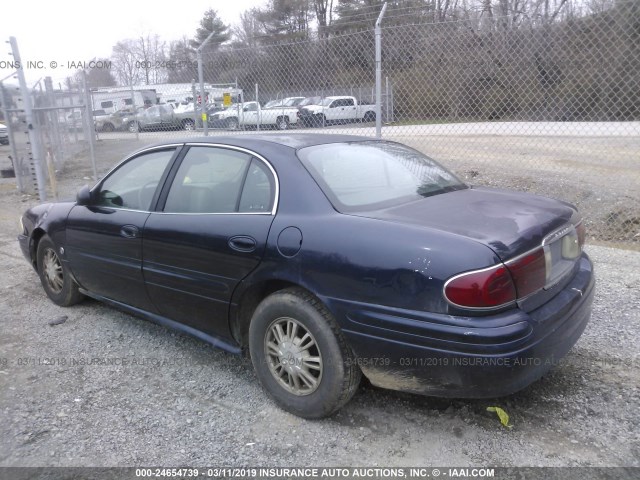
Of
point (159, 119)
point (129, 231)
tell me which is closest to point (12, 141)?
point (159, 119)

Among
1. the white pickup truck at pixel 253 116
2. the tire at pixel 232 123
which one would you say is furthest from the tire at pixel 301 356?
the tire at pixel 232 123

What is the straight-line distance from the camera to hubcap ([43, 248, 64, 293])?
4781 millimetres

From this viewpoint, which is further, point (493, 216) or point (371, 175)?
point (371, 175)

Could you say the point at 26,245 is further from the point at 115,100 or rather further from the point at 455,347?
the point at 115,100

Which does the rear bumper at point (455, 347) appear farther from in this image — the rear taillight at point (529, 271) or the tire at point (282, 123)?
the tire at point (282, 123)

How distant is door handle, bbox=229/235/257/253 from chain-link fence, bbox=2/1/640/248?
146 inches

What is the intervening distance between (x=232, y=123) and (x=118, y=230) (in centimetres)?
837

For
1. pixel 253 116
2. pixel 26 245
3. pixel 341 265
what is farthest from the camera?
pixel 253 116

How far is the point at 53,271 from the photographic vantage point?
4.84 metres

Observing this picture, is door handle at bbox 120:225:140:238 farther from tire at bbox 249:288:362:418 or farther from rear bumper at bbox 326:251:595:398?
rear bumper at bbox 326:251:595:398

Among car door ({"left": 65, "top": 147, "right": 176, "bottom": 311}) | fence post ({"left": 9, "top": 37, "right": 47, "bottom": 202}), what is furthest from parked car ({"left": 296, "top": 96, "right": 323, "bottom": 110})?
car door ({"left": 65, "top": 147, "right": 176, "bottom": 311})

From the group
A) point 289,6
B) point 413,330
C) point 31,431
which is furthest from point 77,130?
point 289,6

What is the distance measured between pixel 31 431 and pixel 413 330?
7.30 feet

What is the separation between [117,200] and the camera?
4.12 meters
